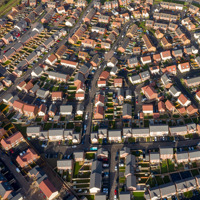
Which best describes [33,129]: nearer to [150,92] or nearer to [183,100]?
[150,92]

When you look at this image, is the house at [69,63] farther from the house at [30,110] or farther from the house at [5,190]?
the house at [5,190]

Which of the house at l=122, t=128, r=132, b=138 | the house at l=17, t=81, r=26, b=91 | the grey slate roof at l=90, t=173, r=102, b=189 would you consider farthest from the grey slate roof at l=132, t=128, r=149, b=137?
the house at l=17, t=81, r=26, b=91

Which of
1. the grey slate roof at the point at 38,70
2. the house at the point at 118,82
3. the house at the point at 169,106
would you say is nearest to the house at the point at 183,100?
the house at the point at 169,106

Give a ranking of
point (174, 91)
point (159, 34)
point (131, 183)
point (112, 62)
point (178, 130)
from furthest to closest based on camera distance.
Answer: point (159, 34)
point (112, 62)
point (174, 91)
point (178, 130)
point (131, 183)

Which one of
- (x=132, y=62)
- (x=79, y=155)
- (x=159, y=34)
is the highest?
(x=159, y=34)

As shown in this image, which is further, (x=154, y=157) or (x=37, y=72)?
(x=37, y=72)

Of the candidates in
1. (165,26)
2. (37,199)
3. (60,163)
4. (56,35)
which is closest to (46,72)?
(56,35)

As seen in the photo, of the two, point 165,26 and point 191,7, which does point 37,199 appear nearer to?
point 165,26

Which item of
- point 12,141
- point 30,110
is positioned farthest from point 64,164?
point 30,110
